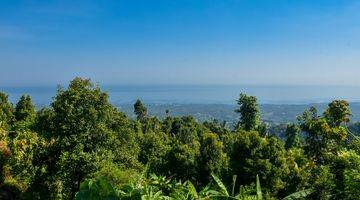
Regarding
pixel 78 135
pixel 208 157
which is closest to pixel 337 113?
pixel 208 157

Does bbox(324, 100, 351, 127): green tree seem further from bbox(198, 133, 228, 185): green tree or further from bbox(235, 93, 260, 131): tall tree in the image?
bbox(198, 133, 228, 185): green tree

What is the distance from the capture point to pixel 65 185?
3419 centimetres

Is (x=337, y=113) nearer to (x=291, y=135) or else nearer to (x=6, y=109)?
(x=291, y=135)

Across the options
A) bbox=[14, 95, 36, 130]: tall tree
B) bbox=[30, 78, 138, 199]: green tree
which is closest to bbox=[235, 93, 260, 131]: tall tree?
bbox=[14, 95, 36, 130]: tall tree

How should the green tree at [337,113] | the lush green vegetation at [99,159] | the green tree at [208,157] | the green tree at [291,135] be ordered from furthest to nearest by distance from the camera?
1. the green tree at [291,135]
2. the green tree at [337,113]
3. the green tree at [208,157]
4. the lush green vegetation at [99,159]

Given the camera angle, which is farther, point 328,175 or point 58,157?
point 328,175

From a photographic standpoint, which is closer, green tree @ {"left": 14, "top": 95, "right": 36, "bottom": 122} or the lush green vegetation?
the lush green vegetation

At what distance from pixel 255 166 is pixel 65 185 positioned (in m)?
14.0

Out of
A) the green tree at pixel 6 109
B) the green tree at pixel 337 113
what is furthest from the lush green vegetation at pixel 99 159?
the green tree at pixel 6 109

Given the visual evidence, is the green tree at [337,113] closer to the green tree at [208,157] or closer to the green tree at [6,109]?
the green tree at [208,157]

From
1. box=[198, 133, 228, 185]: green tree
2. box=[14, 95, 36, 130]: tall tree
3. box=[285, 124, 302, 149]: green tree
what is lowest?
box=[285, 124, 302, 149]: green tree

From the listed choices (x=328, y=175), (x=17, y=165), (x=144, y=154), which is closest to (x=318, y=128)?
(x=328, y=175)

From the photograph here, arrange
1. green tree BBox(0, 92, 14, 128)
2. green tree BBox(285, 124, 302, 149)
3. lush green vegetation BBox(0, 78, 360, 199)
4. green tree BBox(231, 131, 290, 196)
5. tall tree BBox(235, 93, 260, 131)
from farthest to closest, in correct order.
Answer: green tree BBox(285, 124, 302, 149) → tall tree BBox(235, 93, 260, 131) → green tree BBox(0, 92, 14, 128) → green tree BBox(231, 131, 290, 196) → lush green vegetation BBox(0, 78, 360, 199)

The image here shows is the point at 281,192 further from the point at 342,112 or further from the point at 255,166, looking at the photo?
the point at 342,112
